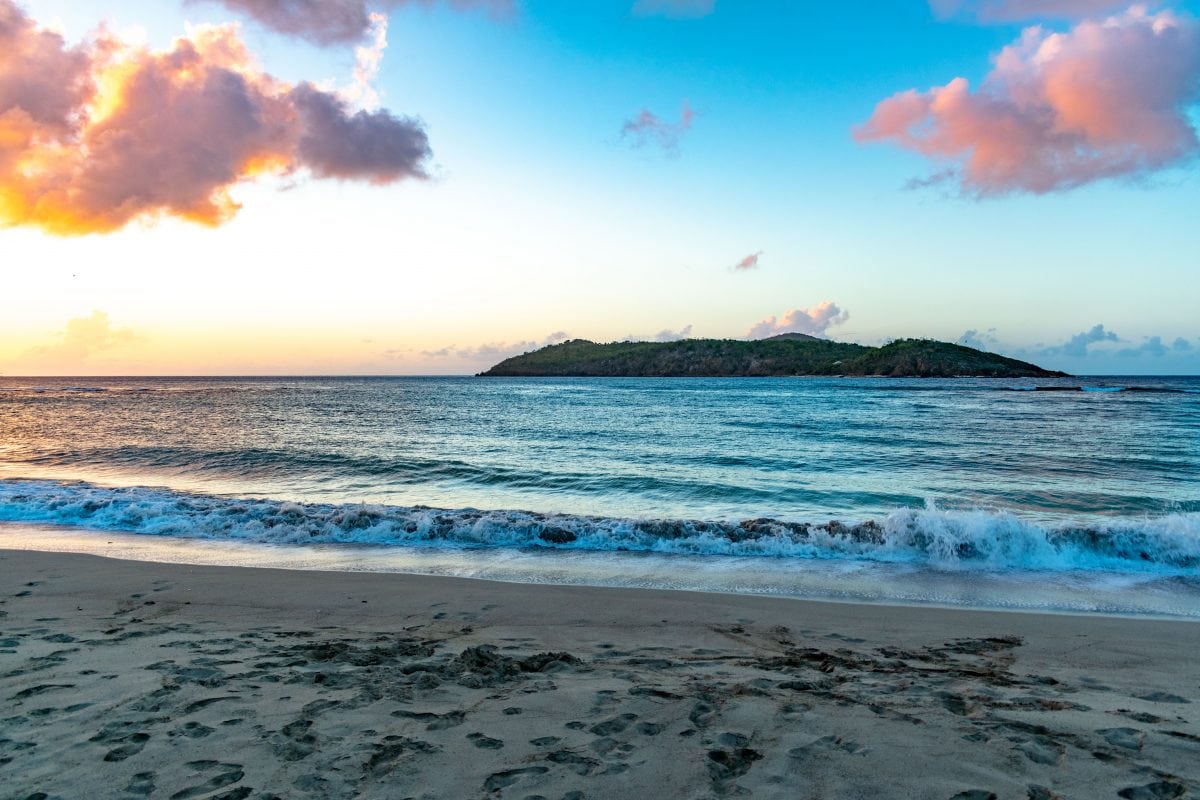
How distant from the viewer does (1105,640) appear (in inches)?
267

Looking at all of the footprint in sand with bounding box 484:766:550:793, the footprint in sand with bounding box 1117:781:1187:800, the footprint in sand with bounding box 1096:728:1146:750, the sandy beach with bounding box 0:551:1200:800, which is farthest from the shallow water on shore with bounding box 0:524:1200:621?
the footprint in sand with bounding box 484:766:550:793

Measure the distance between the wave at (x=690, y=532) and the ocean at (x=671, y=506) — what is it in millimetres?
44

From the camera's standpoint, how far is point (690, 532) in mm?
11961

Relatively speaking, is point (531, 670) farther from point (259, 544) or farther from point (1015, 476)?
point (1015, 476)

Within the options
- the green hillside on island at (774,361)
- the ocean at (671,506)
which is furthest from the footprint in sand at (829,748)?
the green hillside on island at (774,361)

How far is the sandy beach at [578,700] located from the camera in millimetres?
3635

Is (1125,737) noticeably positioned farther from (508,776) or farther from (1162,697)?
(508,776)

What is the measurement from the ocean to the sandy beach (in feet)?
6.89

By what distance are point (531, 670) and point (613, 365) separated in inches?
6584

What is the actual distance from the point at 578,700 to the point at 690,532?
7.44 metres

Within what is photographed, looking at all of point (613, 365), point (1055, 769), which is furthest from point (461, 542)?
point (613, 365)

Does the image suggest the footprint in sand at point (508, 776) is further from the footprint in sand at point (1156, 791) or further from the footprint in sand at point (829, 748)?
the footprint in sand at point (1156, 791)

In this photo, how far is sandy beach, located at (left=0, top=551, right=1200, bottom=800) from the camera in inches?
143

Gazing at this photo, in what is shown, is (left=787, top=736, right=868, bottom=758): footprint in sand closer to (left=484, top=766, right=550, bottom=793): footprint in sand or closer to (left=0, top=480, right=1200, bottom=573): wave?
(left=484, top=766, right=550, bottom=793): footprint in sand
